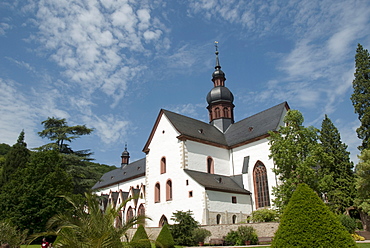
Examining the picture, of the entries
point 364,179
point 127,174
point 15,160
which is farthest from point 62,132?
point 364,179

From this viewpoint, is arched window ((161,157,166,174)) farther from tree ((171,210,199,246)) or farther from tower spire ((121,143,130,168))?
tower spire ((121,143,130,168))

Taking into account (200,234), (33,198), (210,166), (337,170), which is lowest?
(200,234)

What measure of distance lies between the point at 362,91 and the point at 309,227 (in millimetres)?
28707

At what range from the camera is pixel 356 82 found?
104ft

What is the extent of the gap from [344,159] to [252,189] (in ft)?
32.4

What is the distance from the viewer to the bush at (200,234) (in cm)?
2355

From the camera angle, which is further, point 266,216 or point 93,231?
point 266,216

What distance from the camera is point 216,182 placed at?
30828 mm

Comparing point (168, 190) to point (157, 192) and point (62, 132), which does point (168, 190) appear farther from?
point (62, 132)

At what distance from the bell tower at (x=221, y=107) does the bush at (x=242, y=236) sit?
19950 mm

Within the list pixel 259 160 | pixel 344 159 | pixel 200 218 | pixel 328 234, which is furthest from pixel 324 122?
pixel 328 234

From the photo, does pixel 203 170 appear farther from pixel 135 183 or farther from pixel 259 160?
pixel 135 183

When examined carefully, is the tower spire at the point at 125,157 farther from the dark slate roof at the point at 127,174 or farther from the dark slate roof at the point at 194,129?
the dark slate roof at the point at 194,129

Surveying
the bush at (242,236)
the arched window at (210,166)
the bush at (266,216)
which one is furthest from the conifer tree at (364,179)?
the arched window at (210,166)
